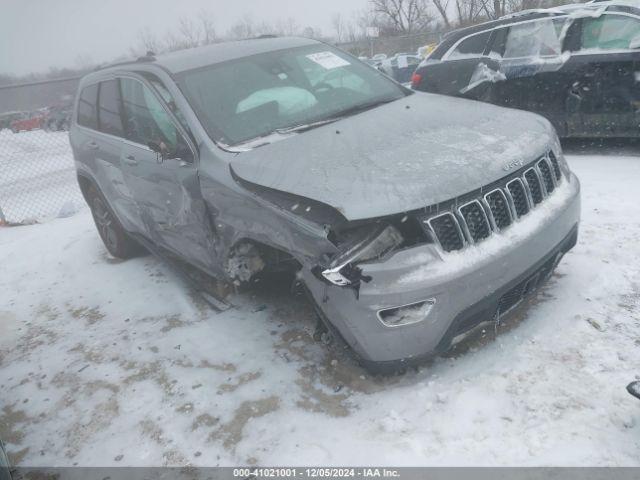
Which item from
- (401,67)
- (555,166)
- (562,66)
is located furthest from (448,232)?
(401,67)

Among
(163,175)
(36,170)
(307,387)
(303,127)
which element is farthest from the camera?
(36,170)

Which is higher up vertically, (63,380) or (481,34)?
(481,34)

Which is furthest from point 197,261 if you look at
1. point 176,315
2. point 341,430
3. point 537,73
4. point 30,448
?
point 537,73

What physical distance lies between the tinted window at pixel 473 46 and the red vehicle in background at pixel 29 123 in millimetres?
21850

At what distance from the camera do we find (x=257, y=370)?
2959 millimetres

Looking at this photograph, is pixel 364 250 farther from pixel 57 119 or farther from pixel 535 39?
pixel 57 119

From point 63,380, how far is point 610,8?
628 centimetres

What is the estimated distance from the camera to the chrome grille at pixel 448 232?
2328 millimetres

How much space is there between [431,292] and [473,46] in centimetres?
522

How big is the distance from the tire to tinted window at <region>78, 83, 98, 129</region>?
65 cm

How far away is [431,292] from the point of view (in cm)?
225

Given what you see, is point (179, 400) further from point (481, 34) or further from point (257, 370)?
point (481, 34)

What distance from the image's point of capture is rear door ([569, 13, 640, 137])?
5.22m

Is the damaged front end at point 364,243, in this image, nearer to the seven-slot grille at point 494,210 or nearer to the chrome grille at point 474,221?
the seven-slot grille at point 494,210
